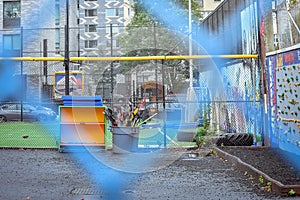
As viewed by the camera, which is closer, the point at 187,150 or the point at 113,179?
the point at 113,179

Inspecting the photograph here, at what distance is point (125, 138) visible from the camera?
461 inches

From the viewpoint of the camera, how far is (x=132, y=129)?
11.6 m

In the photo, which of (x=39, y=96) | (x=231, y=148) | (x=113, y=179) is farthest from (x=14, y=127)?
(x=113, y=179)

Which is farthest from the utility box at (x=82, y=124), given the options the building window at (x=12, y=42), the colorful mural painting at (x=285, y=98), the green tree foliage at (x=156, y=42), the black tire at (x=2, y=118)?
the black tire at (x=2, y=118)

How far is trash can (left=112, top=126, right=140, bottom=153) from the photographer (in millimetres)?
11625

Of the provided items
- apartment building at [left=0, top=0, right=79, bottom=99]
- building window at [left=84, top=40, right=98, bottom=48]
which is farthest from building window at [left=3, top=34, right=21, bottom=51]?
building window at [left=84, top=40, right=98, bottom=48]

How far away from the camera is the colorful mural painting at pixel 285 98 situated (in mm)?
10023

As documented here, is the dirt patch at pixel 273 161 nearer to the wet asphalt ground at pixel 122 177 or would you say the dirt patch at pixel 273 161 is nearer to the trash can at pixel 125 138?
the wet asphalt ground at pixel 122 177

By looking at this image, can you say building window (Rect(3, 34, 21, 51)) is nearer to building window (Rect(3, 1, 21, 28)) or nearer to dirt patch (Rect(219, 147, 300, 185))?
building window (Rect(3, 1, 21, 28))

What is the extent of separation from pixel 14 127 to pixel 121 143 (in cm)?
1004

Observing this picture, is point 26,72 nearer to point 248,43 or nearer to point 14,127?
point 14,127

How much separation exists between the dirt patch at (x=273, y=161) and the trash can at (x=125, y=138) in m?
2.13

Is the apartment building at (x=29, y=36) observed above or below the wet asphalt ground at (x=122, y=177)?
above

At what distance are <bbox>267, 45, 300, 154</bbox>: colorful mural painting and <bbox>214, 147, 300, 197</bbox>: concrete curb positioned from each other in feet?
4.70
